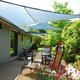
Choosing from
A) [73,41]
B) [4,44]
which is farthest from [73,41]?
[4,44]

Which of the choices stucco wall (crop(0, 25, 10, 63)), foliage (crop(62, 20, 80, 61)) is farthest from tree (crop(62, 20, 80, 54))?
stucco wall (crop(0, 25, 10, 63))

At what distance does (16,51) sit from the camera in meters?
22.8

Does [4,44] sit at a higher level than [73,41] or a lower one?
lower

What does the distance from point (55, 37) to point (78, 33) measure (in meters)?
19.2

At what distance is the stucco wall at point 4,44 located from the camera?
16344 millimetres

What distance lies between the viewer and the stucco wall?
1634cm

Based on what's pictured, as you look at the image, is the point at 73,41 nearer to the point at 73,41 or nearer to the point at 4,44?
the point at 73,41

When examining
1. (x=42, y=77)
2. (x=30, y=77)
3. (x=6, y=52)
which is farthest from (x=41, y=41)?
(x=42, y=77)

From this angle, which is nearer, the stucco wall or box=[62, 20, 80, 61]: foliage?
box=[62, 20, 80, 61]: foliage

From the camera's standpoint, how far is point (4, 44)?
56.1 feet

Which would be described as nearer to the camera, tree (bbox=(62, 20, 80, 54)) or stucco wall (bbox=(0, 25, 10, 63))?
tree (bbox=(62, 20, 80, 54))

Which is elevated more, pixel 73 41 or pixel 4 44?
pixel 73 41

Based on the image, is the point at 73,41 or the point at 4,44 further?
the point at 4,44

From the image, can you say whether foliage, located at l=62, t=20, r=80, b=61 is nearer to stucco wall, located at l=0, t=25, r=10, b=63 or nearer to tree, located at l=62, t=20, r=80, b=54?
tree, located at l=62, t=20, r=80, b=54
